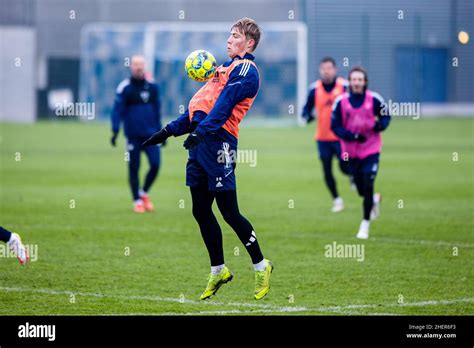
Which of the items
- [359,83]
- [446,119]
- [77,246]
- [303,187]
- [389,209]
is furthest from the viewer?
[446,119]

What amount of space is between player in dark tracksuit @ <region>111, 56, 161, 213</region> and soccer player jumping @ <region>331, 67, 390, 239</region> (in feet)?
12.0

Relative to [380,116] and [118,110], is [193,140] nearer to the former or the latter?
[380,116]

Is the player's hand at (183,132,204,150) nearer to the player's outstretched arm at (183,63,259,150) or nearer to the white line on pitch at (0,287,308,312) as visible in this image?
the player's outstretched arm at (183,63,259,150)

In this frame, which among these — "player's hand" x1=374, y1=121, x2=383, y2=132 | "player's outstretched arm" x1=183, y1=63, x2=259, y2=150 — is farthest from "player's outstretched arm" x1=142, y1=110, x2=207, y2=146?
"player's hand" x1=374, y1=121, x2=383, y2=132

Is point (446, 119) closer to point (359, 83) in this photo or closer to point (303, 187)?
point (303, 187)

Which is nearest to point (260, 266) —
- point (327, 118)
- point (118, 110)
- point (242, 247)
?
point (242, 247)

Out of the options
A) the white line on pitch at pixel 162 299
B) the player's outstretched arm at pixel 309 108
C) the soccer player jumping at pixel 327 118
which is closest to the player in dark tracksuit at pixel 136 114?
the player's outstretched arm at pixel 309 108

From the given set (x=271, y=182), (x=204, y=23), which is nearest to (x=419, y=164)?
(x=271, y=182)

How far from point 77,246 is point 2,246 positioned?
1.05m

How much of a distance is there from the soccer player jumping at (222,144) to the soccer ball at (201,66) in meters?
0.07

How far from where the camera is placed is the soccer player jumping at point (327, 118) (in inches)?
607

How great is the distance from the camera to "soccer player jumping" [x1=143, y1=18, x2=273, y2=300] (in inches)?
319

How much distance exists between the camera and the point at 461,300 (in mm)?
8523

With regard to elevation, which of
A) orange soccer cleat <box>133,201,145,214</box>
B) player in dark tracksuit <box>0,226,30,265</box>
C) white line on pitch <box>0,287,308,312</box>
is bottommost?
white line on pitch <box>0,287,308,312</box>
